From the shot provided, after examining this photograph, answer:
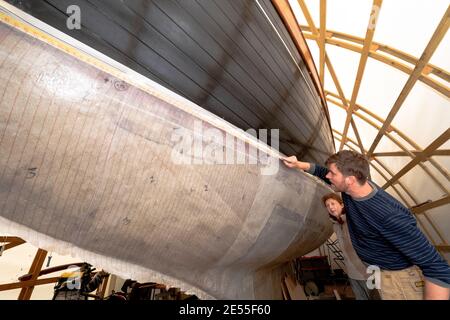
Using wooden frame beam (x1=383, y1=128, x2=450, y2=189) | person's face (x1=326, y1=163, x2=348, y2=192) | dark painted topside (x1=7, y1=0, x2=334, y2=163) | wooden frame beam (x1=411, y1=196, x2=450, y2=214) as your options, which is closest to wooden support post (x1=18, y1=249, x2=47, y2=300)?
dark painted topside (x1=7, y1=0, x2=334, y2=163)

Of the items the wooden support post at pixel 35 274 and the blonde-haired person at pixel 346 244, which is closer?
the blonde-haired person at pixel 346 244

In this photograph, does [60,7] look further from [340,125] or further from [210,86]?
[340,125]

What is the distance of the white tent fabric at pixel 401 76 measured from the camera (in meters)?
3.35

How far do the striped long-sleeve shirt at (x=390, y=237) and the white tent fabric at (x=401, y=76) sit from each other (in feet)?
8.81

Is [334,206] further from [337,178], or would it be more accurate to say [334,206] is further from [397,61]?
[397,61]

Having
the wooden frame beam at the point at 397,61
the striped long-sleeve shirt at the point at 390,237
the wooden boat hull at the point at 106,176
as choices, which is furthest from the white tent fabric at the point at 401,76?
the wooden boat hull at the point at 106,176

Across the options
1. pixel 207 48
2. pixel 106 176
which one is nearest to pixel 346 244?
pixel 207 48

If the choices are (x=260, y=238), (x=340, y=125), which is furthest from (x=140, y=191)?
(x=340, y=125)

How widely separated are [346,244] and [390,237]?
130cm

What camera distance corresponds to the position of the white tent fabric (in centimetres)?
335

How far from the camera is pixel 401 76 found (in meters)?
4.29

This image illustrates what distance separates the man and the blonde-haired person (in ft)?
1.52

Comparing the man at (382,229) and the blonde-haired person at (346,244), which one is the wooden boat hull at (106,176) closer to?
the man at (382,229)

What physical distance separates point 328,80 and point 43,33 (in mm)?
6404
